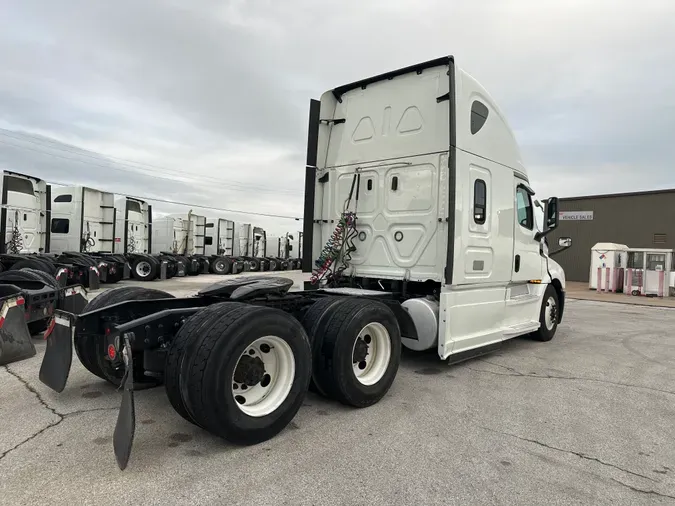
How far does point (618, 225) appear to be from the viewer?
23.4 m

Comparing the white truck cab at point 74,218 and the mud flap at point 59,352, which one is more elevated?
the white truck cab at point 74,218

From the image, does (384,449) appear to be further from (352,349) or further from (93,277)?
(93,277)

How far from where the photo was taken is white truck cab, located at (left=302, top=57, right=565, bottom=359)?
5125 mm

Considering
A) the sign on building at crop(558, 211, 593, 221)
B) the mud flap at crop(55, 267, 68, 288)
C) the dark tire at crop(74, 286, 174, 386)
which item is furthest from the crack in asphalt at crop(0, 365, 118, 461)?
the sign on building at crop(558, 211, 593, 221)

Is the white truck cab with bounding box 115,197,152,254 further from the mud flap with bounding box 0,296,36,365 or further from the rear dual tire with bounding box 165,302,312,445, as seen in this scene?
the rear dual tire with bounding box 165,302,312,445

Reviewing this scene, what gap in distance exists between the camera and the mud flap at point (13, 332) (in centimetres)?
490

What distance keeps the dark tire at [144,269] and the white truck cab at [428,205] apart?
44.5 feet

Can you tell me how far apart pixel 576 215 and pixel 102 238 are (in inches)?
907

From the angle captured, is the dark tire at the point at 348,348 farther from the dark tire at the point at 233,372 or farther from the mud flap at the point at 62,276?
the mud flap at the point at 62,276

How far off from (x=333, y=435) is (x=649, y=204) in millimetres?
24621

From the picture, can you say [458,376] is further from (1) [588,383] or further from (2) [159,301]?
(2) [159,301]

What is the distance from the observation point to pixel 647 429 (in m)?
3.81

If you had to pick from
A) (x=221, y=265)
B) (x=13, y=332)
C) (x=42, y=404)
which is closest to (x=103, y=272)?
(x=13, y=332)

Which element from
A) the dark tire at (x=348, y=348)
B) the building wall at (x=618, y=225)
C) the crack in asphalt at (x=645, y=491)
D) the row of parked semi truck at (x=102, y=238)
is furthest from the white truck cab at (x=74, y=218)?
the building wall at (x=618, y=225)
